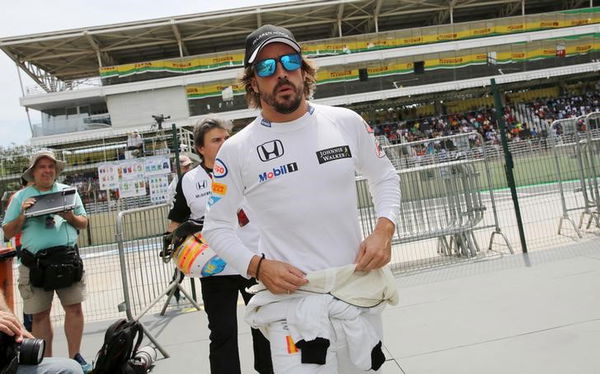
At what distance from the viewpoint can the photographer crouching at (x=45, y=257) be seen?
3775mm

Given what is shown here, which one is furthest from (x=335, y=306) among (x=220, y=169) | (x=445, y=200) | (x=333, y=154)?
(x=445, y=200)

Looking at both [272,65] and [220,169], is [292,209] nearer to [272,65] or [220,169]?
[220,169]

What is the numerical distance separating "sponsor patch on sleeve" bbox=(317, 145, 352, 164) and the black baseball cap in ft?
1.39

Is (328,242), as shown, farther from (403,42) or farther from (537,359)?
(403,42)

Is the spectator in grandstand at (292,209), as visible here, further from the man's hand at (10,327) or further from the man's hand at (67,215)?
the man's hand at (67,215)

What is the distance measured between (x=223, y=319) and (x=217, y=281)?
0.79 ft

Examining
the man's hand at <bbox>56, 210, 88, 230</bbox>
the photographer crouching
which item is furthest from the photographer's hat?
the man's hand at <bbox>56, 210, 88, 230</bbox>

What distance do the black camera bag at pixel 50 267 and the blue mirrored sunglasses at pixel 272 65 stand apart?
9.50 ft

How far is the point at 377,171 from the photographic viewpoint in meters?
1.97

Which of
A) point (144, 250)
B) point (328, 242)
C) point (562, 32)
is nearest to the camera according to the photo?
point (328, 242)

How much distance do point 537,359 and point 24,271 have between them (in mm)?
3977

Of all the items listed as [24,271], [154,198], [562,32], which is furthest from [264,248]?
[562,32]

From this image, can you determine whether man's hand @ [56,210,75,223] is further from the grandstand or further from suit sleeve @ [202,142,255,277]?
the grandstand

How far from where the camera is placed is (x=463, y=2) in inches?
1455
